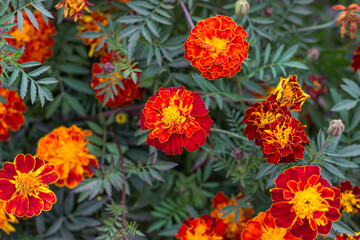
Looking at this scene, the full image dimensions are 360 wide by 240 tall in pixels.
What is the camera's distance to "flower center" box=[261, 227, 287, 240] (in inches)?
46.3

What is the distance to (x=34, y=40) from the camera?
1.50 m

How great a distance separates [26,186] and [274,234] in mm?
699

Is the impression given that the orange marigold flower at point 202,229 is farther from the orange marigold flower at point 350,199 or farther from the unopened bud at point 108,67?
the unopened bud at point 108,67

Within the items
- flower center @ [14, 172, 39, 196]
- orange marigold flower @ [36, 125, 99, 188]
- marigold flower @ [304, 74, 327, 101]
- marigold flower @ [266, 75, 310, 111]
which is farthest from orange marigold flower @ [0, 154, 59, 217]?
marigold flower @ [304, 74, 327, 101]

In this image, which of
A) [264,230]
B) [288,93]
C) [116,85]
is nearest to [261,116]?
[288,93]

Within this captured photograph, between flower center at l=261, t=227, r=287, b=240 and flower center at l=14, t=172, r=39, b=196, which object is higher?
flower center at l=14, t=172, r=39, b=196

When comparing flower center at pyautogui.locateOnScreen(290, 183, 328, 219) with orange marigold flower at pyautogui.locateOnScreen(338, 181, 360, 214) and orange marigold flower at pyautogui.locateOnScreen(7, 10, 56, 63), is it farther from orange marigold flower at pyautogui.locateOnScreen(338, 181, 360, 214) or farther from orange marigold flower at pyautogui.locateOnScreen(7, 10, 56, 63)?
orange marigold flower at pyautogui.locateOnScreen(7, 10, 56, 63)

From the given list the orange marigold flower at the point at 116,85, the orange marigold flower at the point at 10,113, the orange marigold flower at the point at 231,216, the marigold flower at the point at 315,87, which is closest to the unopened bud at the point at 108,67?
the orange marigold flower at the point at 116,85

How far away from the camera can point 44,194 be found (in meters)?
1.16

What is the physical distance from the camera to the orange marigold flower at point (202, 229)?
4.31ft

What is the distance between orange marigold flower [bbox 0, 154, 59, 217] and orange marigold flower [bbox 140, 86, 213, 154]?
1.01 ft

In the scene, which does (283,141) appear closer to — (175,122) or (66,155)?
(175,122)

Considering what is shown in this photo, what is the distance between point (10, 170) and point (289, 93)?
783 millimetres

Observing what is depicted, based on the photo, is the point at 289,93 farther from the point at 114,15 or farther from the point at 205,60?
the point at 114,15
